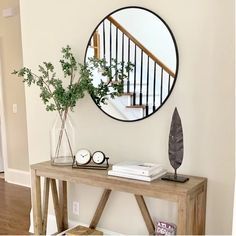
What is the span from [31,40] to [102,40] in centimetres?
77

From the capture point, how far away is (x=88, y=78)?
7.63 ft

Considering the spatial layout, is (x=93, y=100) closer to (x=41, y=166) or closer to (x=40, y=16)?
(x=41, y=166)

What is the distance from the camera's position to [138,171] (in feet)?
6.54

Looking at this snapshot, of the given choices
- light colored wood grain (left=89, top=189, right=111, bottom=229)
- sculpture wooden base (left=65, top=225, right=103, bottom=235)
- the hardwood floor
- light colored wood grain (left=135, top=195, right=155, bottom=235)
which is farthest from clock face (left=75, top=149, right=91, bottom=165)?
the hardwood floor

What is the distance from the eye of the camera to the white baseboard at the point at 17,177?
4.34m

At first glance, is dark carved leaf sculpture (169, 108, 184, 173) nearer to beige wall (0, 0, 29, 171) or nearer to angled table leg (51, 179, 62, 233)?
angled table leg (51, 179, 62, 233)

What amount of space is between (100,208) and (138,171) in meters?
0.73

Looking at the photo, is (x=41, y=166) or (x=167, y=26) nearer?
(x=167, y=26)

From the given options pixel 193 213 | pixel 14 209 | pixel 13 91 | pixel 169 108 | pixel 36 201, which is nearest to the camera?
pixel 193 213

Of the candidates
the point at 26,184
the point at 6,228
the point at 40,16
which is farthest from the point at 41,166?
the point at 26,184

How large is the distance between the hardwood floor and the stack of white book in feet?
4.50

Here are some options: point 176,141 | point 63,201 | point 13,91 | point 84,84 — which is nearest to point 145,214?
point 176,141

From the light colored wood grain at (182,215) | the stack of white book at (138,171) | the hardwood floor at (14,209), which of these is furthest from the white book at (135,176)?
the hardwood floor at (14,209)

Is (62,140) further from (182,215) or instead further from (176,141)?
(182,215)
